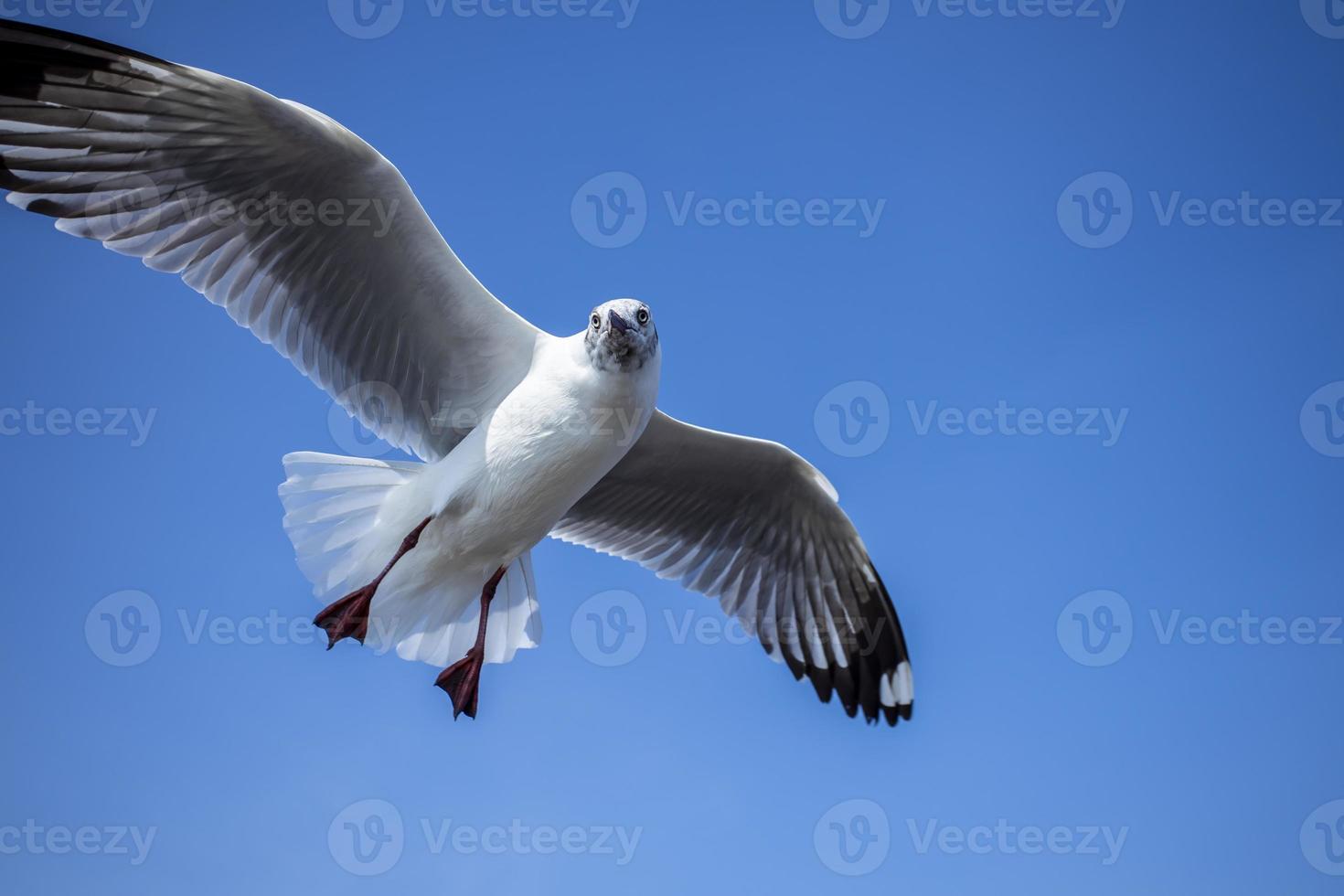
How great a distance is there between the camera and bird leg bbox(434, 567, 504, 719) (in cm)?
402

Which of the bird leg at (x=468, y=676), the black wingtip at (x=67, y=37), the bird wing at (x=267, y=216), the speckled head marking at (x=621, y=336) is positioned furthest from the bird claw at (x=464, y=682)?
the black wingtip at (x=67, y=37)

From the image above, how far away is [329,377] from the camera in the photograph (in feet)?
13.6

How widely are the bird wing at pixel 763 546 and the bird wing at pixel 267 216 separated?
78cm

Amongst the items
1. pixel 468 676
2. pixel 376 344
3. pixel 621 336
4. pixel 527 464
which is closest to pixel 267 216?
pixel 376 344

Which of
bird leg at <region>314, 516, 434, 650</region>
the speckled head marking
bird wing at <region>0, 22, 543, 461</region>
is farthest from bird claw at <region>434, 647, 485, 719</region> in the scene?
the speckled head marking

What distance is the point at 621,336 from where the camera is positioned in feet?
11.5

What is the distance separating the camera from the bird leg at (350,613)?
3887mm

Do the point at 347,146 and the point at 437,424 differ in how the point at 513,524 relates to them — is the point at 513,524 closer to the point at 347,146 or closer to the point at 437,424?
the point at 437,424

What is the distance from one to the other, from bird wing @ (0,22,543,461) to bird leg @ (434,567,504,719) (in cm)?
63

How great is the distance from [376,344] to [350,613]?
0.88 metres

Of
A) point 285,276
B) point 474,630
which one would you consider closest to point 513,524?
point 474,630

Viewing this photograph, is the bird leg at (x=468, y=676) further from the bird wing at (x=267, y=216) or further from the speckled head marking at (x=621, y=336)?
the speckled head marking at (x=621, y=336)

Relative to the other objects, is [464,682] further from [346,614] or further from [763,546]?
[763,546]

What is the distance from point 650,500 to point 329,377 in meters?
1.32
